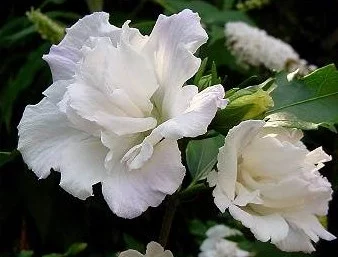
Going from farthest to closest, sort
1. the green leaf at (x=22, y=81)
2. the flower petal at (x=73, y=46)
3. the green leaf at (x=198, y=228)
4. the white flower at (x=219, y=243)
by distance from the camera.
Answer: the green leaf at (x=22, y=81), the green leaf at (x=198, y=228), the white flower at (x=219, y=243), the flower petal at (x=73, y=46)

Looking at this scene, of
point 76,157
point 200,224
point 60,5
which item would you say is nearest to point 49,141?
point 76,157

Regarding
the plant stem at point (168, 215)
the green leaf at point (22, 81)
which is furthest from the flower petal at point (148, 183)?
the green leaf at point (22, 81)

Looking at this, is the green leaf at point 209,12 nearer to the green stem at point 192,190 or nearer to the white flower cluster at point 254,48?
the white flower cluster at point 254,48

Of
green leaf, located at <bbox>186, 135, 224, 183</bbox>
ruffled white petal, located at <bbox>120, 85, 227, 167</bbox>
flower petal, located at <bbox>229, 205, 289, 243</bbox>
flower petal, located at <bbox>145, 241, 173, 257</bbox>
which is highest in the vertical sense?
ruffled white petal, located at <bbox>120, 85, 227, 167</bbox>

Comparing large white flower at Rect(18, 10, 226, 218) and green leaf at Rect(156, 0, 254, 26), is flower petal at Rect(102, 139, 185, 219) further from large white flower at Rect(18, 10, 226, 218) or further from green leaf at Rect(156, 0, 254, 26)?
green leaf at Rect(156, 0, 254, 26)

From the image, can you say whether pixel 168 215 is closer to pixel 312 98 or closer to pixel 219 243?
pixel 312 98

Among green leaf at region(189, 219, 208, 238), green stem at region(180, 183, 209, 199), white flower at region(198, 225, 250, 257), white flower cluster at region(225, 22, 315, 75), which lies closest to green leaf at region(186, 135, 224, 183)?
green stem at region(180, 183, 209, 199)
